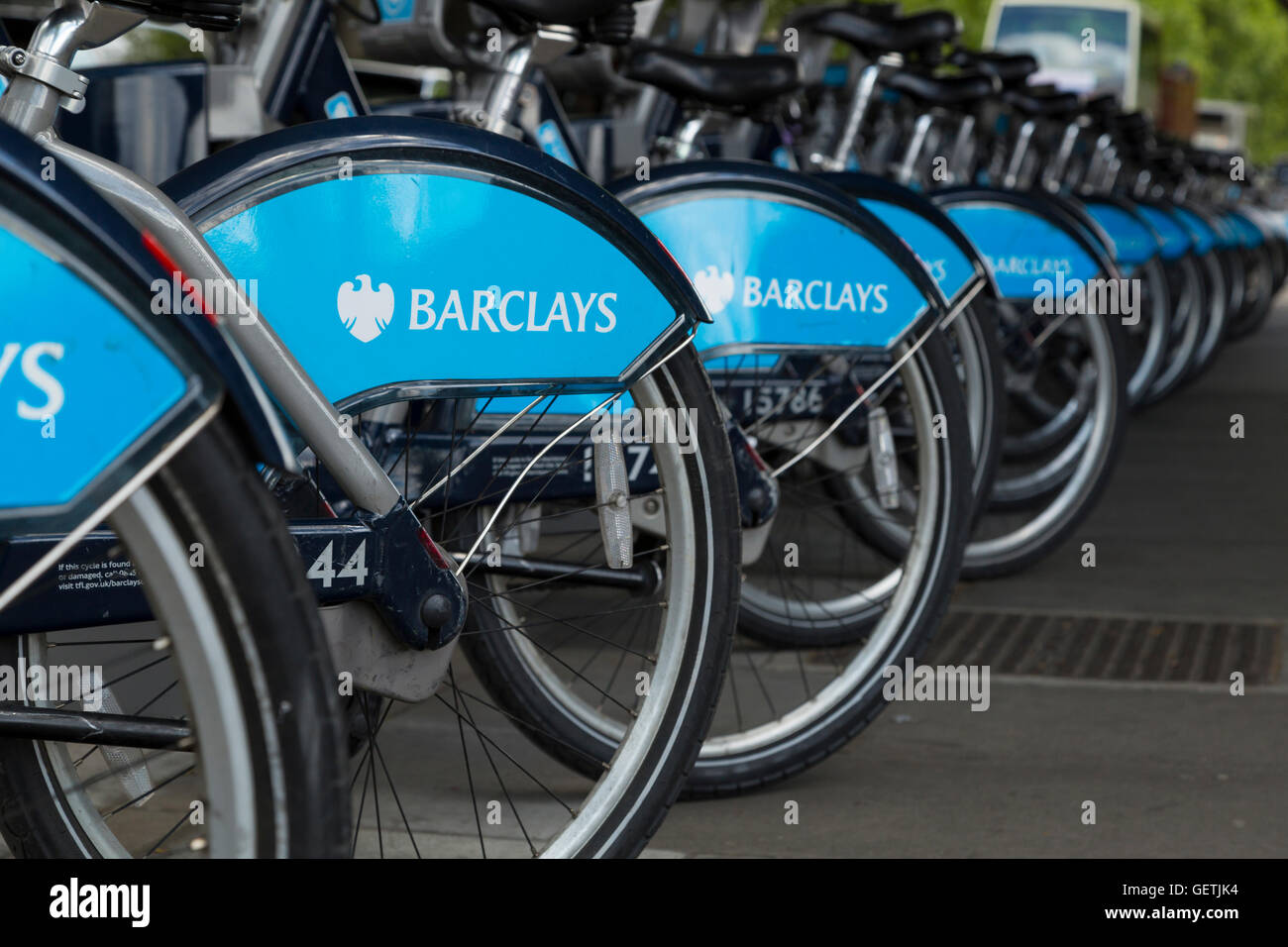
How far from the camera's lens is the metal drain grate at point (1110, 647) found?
378cm

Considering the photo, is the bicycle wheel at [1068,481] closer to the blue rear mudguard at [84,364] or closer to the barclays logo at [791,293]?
the barclays logo at [791,293]

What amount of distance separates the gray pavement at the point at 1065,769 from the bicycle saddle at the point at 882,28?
4.73 ft

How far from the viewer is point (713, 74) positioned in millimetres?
3504

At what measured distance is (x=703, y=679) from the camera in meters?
2.30

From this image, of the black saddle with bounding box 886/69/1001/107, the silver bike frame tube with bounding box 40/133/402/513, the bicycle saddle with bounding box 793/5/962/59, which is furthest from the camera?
the black saddle with bounding box 886/69/1001/107

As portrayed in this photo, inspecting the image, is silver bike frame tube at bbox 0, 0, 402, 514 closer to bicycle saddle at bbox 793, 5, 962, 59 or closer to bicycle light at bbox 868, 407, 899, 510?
bicycle light at bbox 868, 407, 899, 510

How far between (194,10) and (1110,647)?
2805 mm

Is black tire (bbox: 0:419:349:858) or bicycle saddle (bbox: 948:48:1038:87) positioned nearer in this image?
black tire (bbox: 0:419:349:858)

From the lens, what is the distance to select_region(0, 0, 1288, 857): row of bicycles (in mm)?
1304

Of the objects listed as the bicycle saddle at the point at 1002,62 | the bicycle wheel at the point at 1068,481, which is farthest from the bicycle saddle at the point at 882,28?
the bicycle saddle at the point at 1002,62

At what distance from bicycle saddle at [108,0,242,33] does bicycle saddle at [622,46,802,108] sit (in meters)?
1.80

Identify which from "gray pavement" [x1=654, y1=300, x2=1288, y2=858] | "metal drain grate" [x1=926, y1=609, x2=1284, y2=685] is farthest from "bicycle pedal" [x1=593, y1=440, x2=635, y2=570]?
"metal drain grate" [x1=926, y1=609, x2=1284, y2=685]

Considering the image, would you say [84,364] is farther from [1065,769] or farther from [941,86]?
[941,86]
